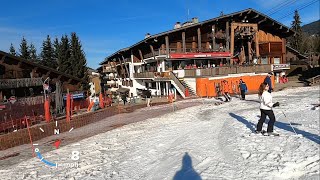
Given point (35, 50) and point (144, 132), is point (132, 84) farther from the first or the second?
point (35, 50)

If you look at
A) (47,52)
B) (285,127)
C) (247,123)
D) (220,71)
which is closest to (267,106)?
(285,127)

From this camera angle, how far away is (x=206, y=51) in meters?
39.9

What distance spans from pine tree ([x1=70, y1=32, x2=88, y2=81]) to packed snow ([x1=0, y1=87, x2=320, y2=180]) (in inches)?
2124

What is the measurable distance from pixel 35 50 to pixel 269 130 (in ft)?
338

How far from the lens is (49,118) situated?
2098cm

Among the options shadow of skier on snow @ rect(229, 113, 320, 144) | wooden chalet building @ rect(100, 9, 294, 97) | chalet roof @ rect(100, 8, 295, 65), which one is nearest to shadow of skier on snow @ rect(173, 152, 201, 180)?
shadow of skier on snow @ rect(229, 113, 320, 144)

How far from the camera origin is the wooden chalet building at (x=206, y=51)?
33122 millimetres

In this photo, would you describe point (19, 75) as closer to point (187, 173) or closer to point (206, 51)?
point (206, 51)

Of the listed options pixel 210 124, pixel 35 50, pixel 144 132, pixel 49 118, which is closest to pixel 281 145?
pixel 210 124

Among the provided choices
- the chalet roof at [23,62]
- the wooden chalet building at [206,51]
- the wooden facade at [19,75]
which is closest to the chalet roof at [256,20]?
the wooden chalet building at [206,51]

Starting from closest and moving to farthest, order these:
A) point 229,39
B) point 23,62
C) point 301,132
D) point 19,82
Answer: point 301,132 → point 19,82 → point 23,62 → point 229,39

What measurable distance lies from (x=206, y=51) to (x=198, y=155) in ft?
108

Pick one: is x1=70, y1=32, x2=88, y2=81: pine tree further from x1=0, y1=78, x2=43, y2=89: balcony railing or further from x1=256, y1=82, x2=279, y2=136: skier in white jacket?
x1=256, y1=82, x2=279, y2=136: skier in white jacket

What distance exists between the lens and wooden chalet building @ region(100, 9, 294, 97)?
3312 cm
